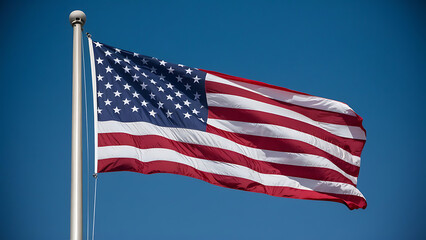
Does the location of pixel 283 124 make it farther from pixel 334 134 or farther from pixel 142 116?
pixel 142 116

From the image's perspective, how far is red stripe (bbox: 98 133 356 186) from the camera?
9586mm

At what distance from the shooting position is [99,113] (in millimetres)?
9633

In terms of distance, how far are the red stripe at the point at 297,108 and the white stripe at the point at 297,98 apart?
0.08 meters

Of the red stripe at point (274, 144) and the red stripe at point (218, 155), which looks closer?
the red stripe at point (218, 155)

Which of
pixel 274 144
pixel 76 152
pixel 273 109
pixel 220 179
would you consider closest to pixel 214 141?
pixel 220 179

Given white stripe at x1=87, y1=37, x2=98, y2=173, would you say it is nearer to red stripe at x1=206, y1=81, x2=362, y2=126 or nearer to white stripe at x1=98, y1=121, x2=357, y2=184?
white stripe at x1=98, y1=121, x2=357, y2=184

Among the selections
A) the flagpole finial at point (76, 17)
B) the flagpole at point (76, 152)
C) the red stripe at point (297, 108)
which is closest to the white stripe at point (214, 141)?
the red stripe at point (297, 108)

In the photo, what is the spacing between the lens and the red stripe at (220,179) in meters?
9.37

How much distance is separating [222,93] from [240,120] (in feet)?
2.36

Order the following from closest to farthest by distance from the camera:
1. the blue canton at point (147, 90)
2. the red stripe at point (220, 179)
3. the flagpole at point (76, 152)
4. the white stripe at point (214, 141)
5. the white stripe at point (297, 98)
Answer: the flagpole at point (76, 152)
the red stripe at point (220, 179)
the white stripe at point (214, 141)
the blue canton at point (147, 90)
the white stripe at point (297, 98)

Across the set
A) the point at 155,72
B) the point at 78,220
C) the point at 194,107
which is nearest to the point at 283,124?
the point at 194,107

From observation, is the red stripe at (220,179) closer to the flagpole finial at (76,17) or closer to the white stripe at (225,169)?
the white stripe at (225,169)

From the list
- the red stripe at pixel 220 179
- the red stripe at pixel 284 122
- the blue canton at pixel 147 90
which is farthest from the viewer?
the red stripe at pixel 284 122

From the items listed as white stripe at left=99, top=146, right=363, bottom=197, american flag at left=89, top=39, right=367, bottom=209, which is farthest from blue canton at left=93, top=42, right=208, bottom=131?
white stripe at left=99, top=146, right=363, bottom=197
